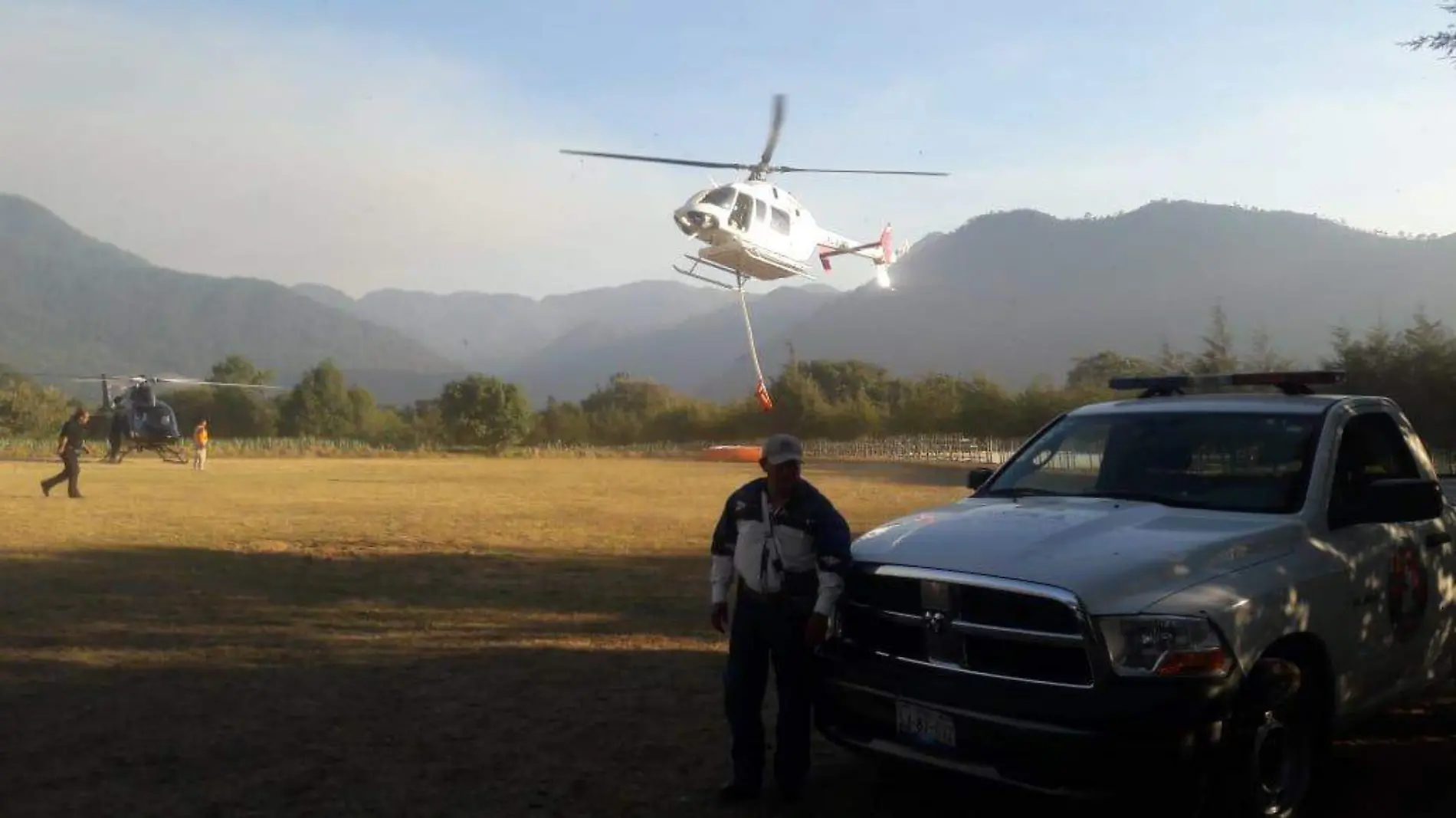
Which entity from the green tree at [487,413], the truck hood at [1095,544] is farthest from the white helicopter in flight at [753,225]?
the green tree at [487,413]

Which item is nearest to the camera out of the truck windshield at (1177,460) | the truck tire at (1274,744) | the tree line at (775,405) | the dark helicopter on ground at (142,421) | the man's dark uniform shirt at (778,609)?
the truck tire at (1274,744)

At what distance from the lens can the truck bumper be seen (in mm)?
4176

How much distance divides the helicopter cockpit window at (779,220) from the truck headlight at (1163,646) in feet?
91.8

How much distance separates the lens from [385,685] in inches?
310

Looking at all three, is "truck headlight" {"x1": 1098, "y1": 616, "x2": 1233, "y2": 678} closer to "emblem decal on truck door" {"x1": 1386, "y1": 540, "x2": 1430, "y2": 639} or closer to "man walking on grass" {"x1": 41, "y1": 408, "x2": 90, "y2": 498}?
"emblem decal on truck door" {"x1": 1386, "y1": 540, "x2": 1430, "y2": 639}

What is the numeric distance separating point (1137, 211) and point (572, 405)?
121m

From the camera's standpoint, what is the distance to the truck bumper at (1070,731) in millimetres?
4176

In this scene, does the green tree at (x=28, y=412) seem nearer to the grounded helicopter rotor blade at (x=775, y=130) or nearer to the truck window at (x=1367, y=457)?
the grounded helicopter rotor blade at (x=775, y=130)

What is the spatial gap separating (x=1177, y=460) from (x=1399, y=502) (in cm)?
100

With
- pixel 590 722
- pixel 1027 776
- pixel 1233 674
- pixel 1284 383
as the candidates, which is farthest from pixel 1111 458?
pixel 590 722

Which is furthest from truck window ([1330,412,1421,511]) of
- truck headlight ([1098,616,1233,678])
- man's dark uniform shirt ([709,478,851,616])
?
man's dark uniform shirt ([709,478,851,616])

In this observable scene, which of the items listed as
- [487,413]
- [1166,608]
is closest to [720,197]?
[1166,608]

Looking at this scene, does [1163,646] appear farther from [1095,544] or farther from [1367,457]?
[1367,457]

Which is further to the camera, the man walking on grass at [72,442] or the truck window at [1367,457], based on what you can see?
the man walking on grass at [72,442]
